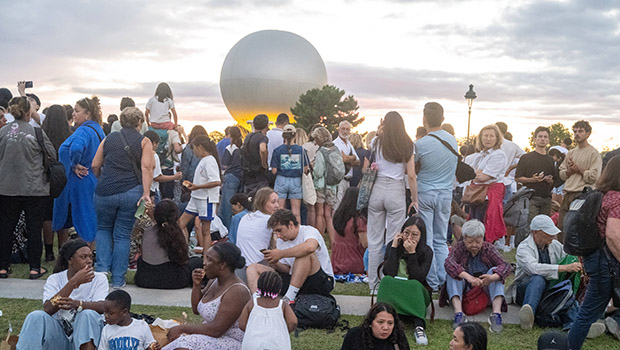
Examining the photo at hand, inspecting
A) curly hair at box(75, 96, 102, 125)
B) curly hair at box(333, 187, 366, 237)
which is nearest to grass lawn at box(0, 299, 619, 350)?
curly hair at box(333, 187, 366, 237)

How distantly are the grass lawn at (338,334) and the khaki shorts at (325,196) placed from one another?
3.84 m

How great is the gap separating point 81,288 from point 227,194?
176 inches

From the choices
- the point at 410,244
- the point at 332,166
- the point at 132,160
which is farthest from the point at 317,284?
the point at 332,166

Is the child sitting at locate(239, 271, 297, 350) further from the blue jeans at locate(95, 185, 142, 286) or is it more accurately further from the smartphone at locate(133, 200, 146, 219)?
the blue jeans at locate(95, 185, 142, 286)

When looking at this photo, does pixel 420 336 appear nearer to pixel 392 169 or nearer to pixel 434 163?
pixel 392 169

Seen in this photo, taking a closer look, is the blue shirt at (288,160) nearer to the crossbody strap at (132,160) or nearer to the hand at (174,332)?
the crossbody strap at (132,160)

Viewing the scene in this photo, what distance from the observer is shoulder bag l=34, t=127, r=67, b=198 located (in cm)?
683

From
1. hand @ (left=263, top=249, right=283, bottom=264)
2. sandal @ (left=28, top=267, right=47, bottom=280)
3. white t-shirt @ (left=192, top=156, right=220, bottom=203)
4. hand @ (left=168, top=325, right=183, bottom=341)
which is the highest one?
white t-shirt @ (left=192, top=156, right=220, bottom=203)

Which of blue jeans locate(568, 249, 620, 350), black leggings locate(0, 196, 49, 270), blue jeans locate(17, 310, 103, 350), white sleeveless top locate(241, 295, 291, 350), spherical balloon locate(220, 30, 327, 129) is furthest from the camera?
spherical balloon locate(220, 30, 327, 129)

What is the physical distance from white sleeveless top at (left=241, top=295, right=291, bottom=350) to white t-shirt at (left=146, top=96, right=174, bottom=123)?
722cm

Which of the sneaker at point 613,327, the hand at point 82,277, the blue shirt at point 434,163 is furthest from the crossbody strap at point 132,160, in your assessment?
the sneaker at point 613,327

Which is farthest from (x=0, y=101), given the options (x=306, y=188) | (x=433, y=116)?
(x=433, y=116)

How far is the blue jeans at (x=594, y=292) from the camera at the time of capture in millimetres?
4473

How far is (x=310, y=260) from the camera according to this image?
18.6 ft
